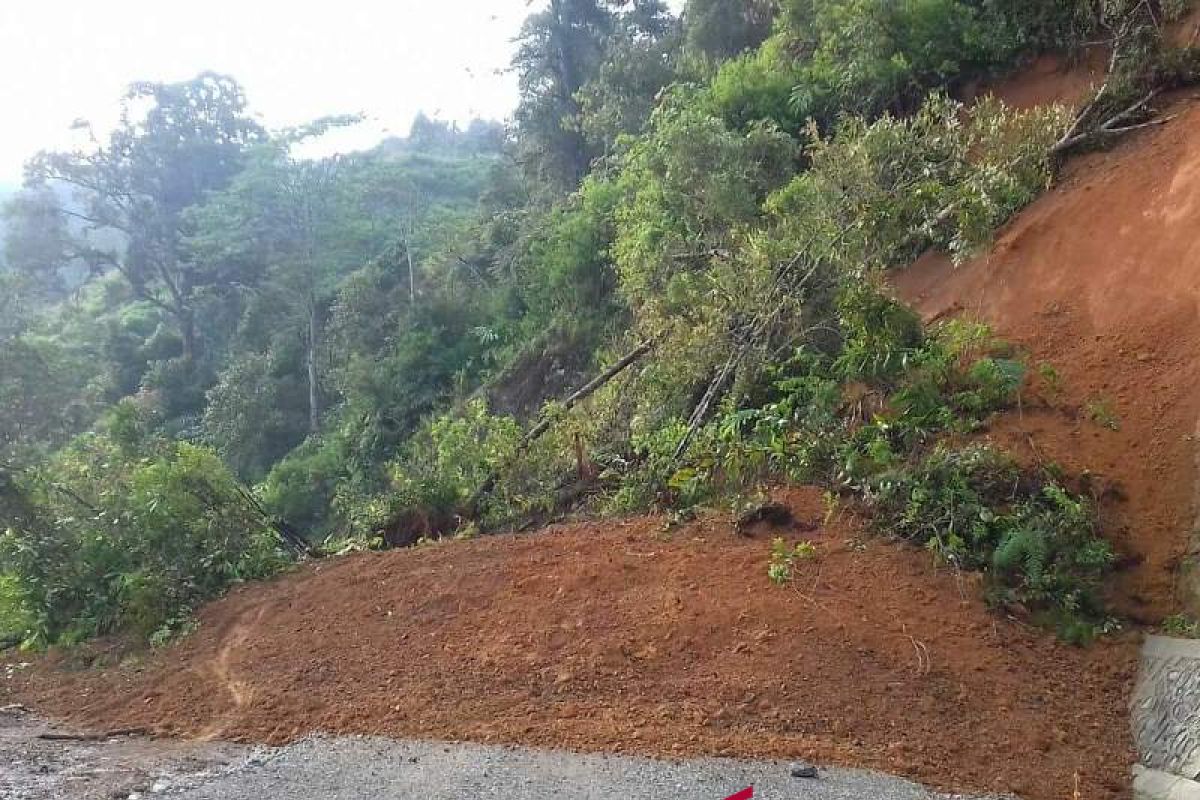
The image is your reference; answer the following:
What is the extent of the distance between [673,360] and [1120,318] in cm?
361

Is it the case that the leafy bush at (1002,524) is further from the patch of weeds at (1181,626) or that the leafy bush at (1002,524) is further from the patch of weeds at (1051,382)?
the patch of weeds at (1051,382)

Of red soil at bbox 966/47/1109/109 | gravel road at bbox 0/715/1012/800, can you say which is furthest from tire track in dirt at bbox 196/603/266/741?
red soil at bbox 966/47/1109/109

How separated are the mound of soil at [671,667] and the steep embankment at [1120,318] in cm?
105

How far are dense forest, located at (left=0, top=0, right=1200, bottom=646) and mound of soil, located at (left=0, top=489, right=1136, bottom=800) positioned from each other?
1.28 feet

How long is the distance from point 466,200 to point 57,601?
25237 millimetres

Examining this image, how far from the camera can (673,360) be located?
26.9 ft

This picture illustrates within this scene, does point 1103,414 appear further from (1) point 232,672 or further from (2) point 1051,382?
(1) point 232,672

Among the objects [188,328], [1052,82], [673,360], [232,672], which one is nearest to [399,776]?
[232,672]

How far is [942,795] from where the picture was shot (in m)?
3.86

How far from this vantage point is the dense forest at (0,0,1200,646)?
21.5ft

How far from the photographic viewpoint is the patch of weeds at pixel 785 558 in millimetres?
5480

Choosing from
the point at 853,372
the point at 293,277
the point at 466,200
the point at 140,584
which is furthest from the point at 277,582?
the point at 466,200

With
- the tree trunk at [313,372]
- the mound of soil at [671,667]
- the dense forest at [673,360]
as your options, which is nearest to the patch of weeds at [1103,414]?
the dense forest at [673,360]

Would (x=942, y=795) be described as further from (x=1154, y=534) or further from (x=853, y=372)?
(x=853, y=372)
